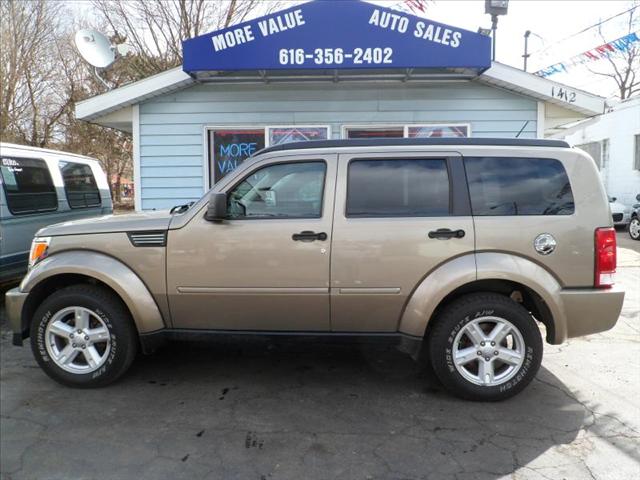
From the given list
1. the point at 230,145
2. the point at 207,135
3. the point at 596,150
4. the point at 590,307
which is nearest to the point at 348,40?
the point at 230,145

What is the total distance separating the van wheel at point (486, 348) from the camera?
3.68 m

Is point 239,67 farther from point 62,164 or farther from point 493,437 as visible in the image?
point 493,437

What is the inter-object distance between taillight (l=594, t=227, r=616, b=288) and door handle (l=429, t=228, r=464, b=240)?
0.96 metres

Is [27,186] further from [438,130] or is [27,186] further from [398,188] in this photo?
[438,130]

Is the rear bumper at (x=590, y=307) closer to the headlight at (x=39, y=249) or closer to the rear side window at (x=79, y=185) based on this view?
the headlight at (x=39, y=249)

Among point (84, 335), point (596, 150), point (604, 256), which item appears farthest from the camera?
point (596, 150)

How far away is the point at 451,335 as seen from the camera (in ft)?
12.1

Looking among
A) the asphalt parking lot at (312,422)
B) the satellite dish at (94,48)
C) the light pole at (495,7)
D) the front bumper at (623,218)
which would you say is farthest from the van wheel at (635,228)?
the satellite dish at (94,48)

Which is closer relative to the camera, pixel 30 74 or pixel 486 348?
pixel 486 348

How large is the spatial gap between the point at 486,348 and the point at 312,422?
4.49 ft

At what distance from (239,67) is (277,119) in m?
1.29

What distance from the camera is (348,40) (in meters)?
6.76

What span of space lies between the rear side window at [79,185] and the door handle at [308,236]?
5009 millimetres

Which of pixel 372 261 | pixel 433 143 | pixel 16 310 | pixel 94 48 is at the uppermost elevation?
pixel 94 48
